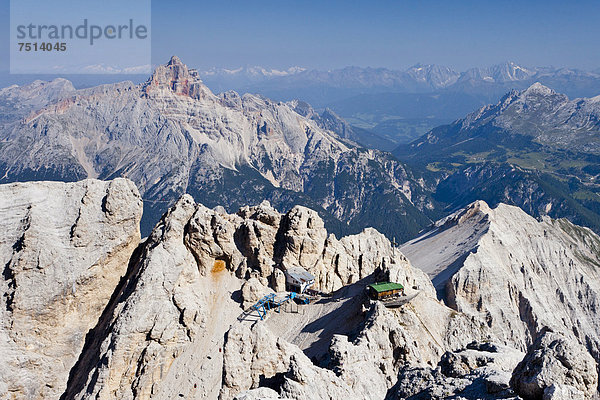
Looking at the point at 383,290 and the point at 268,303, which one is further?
the point at 268,303

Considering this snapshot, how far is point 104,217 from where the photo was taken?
205 ft

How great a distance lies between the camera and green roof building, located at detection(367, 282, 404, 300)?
5619 centimetres

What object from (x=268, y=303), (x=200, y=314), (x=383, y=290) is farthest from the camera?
(x=268, y=303)

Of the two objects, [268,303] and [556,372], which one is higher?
[556,372]

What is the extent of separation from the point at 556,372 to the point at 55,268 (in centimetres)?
5759

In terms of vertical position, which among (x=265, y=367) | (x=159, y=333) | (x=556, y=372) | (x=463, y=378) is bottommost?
(x=159, y=333)

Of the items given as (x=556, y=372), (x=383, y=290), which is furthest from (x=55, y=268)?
(x=556, y=372)

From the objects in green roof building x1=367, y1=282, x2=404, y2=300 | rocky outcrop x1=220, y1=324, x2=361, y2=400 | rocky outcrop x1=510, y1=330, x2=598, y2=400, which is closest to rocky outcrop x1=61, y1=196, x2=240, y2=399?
rocky outcrop x1=220, y1=324, x2=361, y2=400

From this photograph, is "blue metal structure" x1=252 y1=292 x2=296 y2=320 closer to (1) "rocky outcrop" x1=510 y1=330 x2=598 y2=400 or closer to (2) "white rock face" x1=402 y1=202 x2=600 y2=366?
(1) "rocky outcrop" x1=510 y1=330 x2=598 y2=400

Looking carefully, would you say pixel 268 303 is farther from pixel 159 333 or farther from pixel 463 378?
pixel 463 378

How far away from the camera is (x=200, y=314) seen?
5819 cm

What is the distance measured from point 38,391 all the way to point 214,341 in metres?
21.6

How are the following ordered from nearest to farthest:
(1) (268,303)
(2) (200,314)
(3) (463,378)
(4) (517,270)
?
1. (3) (463,378)
2. (2) (200,314)
3. (1) (268,303)
4. (4) (517,270)

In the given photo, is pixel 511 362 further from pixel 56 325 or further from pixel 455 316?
pixel 56 325
